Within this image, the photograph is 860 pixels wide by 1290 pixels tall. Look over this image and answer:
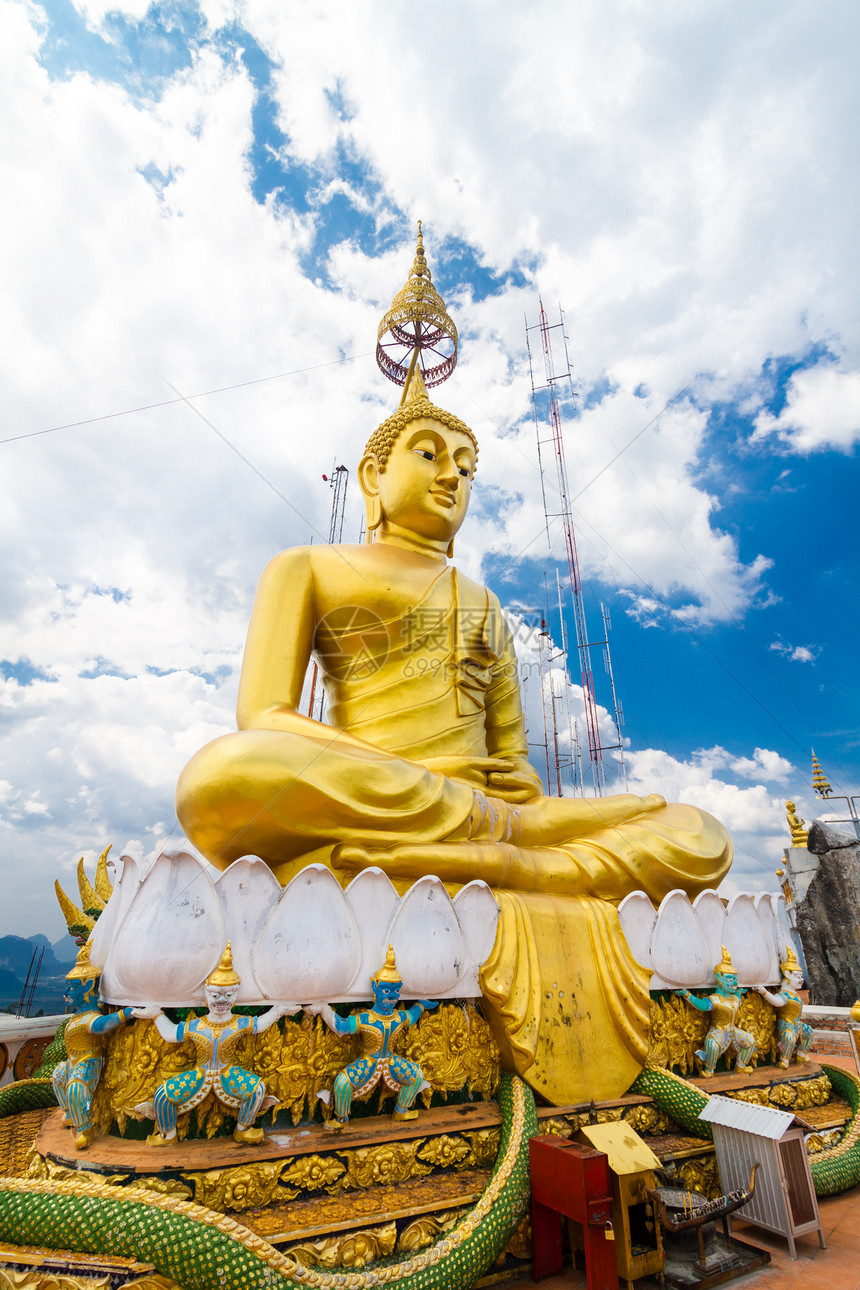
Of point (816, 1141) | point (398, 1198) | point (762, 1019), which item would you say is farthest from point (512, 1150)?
point (762, 1019)

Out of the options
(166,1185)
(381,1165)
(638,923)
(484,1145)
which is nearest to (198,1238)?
(166,1185)

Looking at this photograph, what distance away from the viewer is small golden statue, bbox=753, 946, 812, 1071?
5.03 meters

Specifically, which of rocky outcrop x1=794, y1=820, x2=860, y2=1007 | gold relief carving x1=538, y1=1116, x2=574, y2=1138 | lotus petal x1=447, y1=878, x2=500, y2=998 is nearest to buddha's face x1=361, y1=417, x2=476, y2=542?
lotus petal x1=447, y1=878, x2=500, y2=998

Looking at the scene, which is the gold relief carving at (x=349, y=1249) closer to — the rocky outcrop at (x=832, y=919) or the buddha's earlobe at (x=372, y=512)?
the buddha's earlobe at (x=372, y=512)

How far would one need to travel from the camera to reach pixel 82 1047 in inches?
126

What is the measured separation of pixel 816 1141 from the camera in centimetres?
422

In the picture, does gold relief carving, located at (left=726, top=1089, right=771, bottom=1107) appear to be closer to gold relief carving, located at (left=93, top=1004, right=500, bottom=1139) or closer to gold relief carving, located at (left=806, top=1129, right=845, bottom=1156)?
gold relief carving, located at (left=806, top=1129, right=845, bottom=1156)

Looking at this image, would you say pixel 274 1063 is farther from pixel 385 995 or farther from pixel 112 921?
pixel 112 921

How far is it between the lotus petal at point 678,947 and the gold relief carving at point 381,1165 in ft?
6.54

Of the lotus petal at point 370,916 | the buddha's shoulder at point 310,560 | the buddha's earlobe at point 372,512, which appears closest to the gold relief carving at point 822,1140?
the lotus petal at point 370,916

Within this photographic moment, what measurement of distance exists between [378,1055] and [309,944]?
2.04ft

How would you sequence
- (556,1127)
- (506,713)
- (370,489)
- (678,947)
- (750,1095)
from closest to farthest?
1. (556,1127)
2. (750,1095)
3. (678,947)
4. (506,713)
5. (370,489)

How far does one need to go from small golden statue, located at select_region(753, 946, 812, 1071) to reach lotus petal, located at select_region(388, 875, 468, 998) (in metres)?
2.65

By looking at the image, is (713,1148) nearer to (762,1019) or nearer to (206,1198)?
(762,1019)
